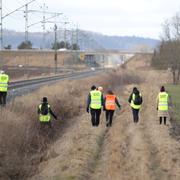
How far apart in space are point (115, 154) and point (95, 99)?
20.9 ft

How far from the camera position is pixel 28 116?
2738 centimetres

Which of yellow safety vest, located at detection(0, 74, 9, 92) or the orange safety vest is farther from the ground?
yellow safety vest, located at detection(0, 74, 9, 92)

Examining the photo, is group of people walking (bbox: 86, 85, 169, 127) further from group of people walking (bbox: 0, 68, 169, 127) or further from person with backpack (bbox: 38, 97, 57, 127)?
person with backpack (bbox: 38, 97, 57, 127)

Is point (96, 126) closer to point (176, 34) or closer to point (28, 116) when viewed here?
point (28, 116)

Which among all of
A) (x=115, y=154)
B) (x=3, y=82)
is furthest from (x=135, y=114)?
(x=115, y=154)

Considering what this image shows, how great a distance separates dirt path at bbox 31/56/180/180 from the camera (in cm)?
1847

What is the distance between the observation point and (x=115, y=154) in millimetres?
21609

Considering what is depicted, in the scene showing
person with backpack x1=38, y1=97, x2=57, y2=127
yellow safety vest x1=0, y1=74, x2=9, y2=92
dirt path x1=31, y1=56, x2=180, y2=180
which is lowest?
dirt path x1=31, y1=56, x2=180, y2=180

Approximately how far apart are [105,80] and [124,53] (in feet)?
352

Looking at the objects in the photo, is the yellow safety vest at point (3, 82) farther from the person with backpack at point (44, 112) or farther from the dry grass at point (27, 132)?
the person with backpack at point (44, 112)

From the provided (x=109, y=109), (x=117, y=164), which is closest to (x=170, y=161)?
(x=117, y=164)

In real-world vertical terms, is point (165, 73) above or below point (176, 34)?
below

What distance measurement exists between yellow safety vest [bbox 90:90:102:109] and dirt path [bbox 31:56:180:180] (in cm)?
110

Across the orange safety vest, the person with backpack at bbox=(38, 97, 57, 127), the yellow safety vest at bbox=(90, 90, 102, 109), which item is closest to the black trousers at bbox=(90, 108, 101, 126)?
the yellow safety vest at bbox=(90, 90, 102, 109)
